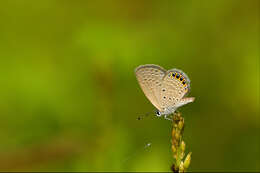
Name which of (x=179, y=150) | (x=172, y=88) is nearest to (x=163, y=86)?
(x=172, y=88)

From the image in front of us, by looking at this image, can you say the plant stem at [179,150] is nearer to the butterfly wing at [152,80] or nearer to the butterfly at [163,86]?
the butterfly at [163,86]

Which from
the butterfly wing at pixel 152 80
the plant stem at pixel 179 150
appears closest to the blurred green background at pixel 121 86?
the butterfly wing at pixel 152 80

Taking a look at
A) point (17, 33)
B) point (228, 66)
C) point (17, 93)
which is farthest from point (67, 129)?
point (228, 66)

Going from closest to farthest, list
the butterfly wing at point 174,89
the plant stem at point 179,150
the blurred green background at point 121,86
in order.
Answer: the plant stem at point 179,150, the butterfly wing at point 174,89, the blurred green background at point 121,86

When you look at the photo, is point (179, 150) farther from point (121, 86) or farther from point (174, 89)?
point (121, 86)

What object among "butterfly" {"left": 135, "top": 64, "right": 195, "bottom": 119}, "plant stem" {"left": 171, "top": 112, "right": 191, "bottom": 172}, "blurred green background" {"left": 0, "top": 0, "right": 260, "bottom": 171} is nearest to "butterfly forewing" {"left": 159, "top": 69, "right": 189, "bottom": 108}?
"butterfly" {"left": 135, "top": 64, "right": 195, "bottom": 119}

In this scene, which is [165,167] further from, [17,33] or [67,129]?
[17,33]
